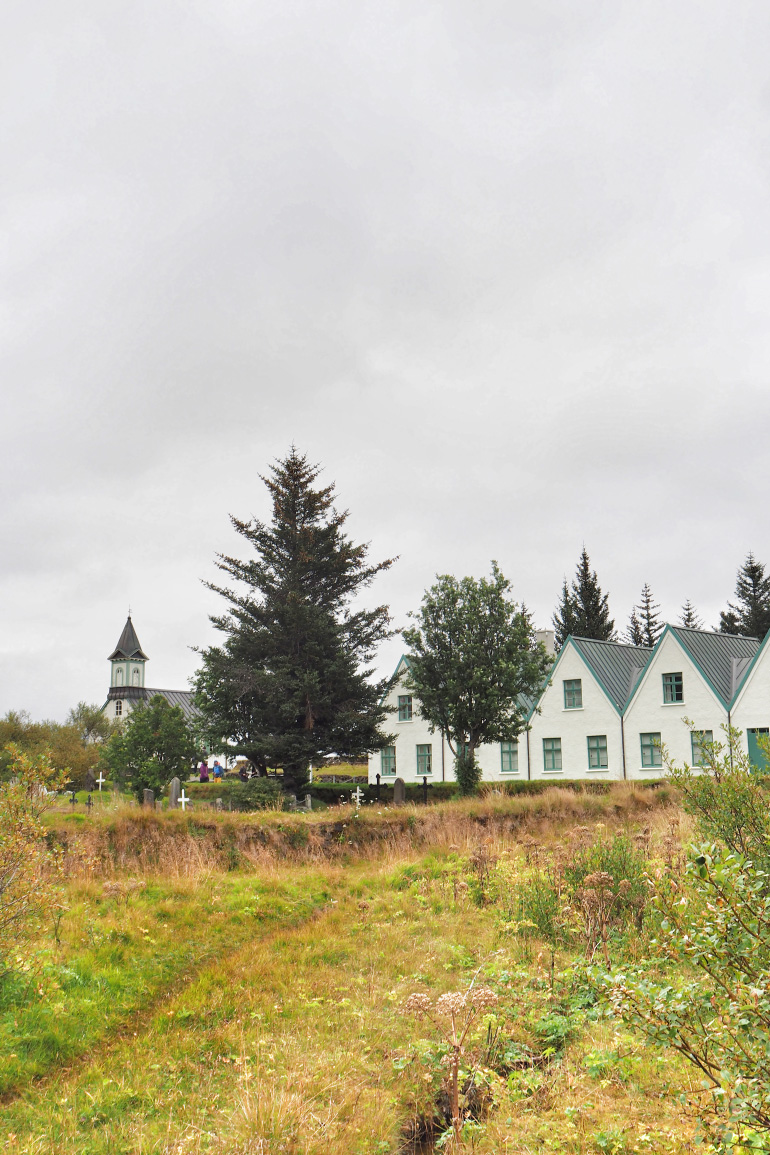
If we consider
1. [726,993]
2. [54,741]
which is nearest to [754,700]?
[54,741]

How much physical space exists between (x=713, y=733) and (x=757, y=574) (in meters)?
29.9

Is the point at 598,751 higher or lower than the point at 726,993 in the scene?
higher

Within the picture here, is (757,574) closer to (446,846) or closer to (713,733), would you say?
(713,733)

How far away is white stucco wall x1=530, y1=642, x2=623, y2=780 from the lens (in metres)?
37.7

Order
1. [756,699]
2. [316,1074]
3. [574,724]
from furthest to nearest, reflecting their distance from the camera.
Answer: [574,724] < [756,699] < [316,1074]

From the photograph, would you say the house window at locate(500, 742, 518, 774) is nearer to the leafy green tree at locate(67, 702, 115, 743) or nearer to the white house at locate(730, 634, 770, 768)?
the white house at locate(730, 634, 770, 768)

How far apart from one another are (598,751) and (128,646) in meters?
75.1

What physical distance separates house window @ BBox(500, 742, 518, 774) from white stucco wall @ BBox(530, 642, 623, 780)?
1.03 meters

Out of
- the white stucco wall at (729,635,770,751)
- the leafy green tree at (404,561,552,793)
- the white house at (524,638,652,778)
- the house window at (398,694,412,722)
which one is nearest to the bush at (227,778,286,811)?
the leafy green tree at (404,561,552,793)

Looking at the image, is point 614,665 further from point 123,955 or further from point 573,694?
point 123,955

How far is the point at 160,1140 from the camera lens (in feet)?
18.7

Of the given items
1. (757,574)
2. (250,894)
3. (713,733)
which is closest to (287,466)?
(713,733)

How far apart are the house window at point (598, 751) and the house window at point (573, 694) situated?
1.68 m

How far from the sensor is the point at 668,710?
35906 millimetres
